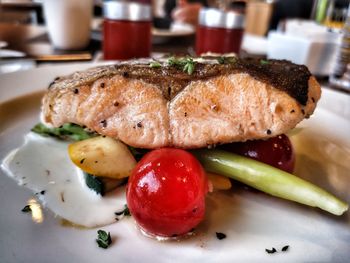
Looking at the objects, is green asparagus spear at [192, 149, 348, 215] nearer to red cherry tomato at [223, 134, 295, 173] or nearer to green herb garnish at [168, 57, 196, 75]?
red cherry tomato at [223, 134, 295, 173]

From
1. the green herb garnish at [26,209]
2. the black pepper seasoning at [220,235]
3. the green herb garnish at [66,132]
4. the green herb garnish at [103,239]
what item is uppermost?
the green herb garnish at [66,132]

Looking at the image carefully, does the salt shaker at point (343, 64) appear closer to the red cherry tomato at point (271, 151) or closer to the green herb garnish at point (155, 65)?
the red cherry tomato at point (271, 151)

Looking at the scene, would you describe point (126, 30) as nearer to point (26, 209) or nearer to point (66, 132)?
point (66, 132)

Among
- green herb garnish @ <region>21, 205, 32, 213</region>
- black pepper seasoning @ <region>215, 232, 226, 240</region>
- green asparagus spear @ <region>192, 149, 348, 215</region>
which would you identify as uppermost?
green asparagus spear @ <region>192, 149, 348, 215</region>

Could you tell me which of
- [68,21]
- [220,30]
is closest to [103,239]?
[220,30]

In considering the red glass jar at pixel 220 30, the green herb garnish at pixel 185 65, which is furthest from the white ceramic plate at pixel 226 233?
the red glass jar at pixel 220 30

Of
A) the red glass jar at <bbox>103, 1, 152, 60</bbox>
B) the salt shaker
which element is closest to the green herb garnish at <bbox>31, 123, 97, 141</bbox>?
the red glass jar at <bbox>103, 1, 152, 60</bbox>
